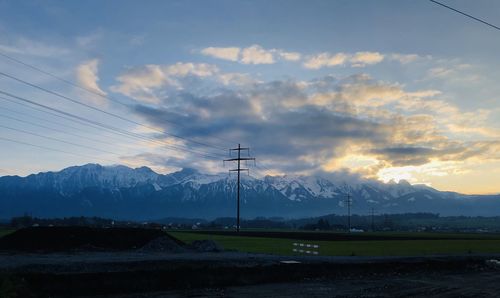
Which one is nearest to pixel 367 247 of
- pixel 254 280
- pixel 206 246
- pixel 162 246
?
pixel 206 246

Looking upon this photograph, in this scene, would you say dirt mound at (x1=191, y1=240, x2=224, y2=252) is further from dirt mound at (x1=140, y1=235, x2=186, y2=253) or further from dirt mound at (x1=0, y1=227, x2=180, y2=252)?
dirt mound at (x1=0, y1=227, x2=180, y2=252)

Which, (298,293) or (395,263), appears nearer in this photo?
(298,293)

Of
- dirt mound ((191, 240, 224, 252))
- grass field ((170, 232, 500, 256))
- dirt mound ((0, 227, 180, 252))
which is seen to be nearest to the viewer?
dirt mound ((191, 240, 224, 252))

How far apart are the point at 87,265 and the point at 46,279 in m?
7.88

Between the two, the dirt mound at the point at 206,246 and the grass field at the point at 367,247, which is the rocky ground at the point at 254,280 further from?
the dirt mound at the point at 206,246

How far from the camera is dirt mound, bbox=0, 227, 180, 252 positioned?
5675cm

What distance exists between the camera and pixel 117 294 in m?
24.8

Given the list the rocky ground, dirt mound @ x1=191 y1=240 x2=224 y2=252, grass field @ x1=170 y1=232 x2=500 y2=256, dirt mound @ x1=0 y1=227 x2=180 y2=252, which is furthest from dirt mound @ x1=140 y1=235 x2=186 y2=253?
the rocky ground

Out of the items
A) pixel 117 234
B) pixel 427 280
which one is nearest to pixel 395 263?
pixel 427 280

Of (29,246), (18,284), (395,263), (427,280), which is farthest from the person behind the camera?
(29,246)

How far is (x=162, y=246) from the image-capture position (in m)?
58.1

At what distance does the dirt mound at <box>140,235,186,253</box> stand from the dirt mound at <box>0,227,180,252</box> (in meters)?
2.92

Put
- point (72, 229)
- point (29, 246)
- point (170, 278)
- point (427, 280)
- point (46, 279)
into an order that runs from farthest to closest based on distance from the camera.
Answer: point (72, 229) < point (29, 246) < point (427, 280) < point (170, 278) < point (46, 279)

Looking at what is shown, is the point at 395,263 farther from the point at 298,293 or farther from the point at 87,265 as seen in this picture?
the point at 87,265
